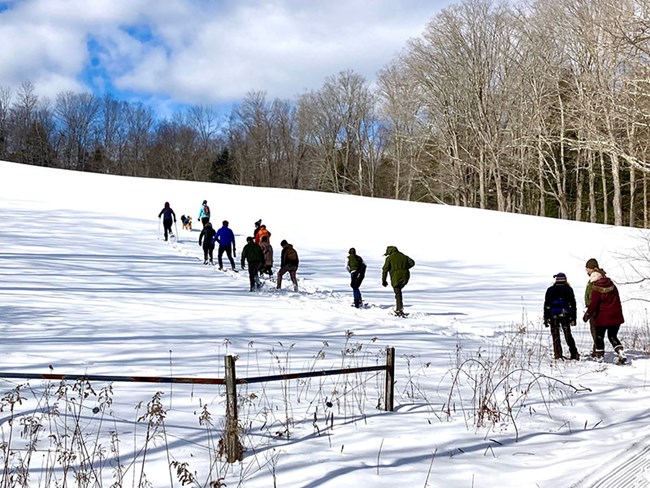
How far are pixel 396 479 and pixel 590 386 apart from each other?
429cm

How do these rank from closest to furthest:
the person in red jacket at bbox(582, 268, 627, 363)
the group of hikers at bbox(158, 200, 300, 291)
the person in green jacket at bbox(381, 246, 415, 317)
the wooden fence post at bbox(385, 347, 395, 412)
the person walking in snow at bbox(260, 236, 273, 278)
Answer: the wooden fence post at bbox(385, 347, 395, 412), the person in red jacket at bbox(582, 268, 627, 363), the person in green jacket at bbox(381, 246, 415, 317), the group of hikers at bbox(158, 200, 300, 291), the person walking in snow at bbox(260, 236, 273, 278)

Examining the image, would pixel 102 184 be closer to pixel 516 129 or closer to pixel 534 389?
pixel 516 129

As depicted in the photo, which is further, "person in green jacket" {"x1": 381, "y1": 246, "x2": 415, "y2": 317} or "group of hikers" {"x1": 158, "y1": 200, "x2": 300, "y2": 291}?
"group of hikers" {"x1": 158, "y1": 200, "x2": 300, "y2": 291}

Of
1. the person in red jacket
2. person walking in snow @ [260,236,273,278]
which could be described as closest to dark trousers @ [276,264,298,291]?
person walking in snow @ [260,236,273,278]

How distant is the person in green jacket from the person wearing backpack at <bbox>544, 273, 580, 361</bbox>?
411cm

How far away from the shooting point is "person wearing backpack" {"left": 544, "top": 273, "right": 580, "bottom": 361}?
9.63 meters

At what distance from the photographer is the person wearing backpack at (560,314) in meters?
9.63

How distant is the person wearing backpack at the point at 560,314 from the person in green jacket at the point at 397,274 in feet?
13.5

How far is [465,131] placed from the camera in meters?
48.8

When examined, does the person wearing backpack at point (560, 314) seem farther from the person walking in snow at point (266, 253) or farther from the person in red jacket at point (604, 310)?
the person walking in snow at point (266, 253)

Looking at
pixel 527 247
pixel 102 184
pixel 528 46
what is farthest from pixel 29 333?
pixel 528 46

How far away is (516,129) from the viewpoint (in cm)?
4359

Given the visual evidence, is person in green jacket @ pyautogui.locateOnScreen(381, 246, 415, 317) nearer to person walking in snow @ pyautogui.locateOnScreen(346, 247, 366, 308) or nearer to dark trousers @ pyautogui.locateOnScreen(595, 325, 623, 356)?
person walking in snow @ pyautogui.locateOnScreen(346, 247, 366, 308)

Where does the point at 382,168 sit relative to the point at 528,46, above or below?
below
